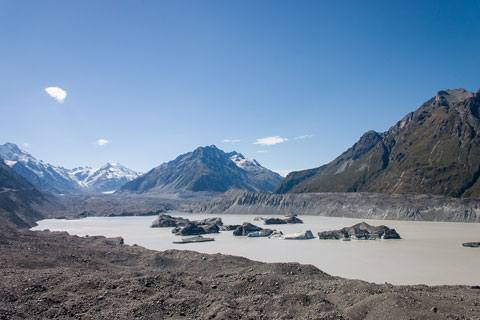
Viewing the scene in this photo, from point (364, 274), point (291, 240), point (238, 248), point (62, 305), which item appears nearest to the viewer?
point (62, 305)

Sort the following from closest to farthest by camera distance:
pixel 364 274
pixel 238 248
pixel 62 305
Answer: pixel 62 305 → pixel 364 274 → pixel 238 248

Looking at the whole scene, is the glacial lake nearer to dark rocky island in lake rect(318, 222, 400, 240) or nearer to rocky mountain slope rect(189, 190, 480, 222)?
dark rocky island in lake rect(318, 222, 400, 240)

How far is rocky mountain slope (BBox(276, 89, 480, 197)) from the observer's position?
358 feet

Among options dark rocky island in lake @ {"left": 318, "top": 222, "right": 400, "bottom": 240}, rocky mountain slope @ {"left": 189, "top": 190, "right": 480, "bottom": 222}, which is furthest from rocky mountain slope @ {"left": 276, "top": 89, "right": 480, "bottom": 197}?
dark rocky island in lake @ {"left": 318, "top": 222, "right": 400, "bottom": 240}

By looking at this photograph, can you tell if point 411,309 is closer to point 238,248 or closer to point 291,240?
point 238,248

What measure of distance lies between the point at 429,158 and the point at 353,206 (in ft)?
150

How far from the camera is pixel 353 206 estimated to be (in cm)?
10056

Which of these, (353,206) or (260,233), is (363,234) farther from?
(353,206)

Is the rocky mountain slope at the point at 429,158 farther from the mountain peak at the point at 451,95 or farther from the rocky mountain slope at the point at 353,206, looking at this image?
the rocky mountain slope at the point at 353,206

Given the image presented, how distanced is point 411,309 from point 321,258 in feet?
68.7

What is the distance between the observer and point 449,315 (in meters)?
13.2

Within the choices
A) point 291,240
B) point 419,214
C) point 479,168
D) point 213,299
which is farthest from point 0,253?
point 479,168

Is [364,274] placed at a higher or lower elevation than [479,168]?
lower

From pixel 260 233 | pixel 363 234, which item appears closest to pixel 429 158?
pixel 363 234
